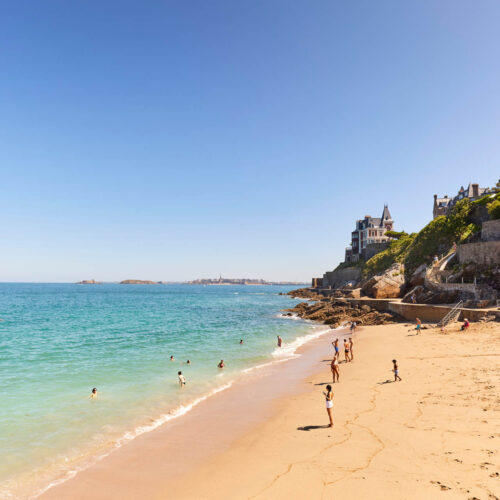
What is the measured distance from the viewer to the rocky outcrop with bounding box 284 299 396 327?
40.9 m

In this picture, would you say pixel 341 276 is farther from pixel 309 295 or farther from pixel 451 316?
pixel 451 316

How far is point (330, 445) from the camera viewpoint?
34.0ft

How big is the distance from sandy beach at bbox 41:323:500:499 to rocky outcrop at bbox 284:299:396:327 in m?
22.5

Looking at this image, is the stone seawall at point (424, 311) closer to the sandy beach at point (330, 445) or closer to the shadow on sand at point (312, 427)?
the sandy beach at point (330, 445)

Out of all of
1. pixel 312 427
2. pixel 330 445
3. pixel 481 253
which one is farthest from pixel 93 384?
pixel 481 253

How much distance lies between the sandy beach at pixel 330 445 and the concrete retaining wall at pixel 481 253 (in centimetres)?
2081

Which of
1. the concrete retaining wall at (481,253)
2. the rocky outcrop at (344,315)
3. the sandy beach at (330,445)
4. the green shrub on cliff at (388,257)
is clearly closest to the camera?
the sandy beach at (330,445)

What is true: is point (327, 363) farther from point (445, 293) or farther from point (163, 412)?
point (445, 293)

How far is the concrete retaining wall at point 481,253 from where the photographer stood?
3456cm

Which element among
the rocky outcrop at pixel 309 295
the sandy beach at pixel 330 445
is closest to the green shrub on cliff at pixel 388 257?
the rocky outcrop at pixel 309 295

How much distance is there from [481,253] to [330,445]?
3520 centimetres

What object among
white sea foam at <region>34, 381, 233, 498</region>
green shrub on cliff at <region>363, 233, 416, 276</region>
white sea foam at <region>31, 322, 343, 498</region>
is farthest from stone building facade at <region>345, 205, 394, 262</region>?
white sea foam at <region>34, 381, 233, 498</region>

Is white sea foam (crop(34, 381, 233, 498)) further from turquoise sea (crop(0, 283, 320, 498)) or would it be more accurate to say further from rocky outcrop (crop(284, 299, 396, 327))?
rocky outcrop (crop(284, 299, 396, 327))

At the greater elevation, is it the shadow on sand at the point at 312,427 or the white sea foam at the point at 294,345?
the shadow on sand at the point at 312,427
